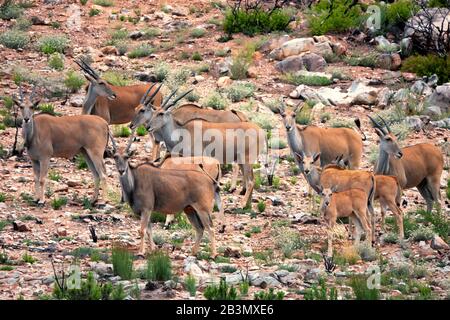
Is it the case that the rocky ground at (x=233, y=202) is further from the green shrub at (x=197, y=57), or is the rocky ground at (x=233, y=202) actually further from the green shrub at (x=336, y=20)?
the green shrub at (x=336, y=20)

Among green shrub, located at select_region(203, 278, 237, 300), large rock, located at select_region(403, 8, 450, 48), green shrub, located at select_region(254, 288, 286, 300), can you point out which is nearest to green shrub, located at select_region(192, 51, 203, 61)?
large rock, located at select_region(403, 8, 450, 48)

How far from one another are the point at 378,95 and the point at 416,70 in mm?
2040

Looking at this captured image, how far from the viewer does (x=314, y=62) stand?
2583 cm

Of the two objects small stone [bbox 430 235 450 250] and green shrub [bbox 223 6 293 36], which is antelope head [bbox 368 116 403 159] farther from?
green shrub [bbox 223 6 293 36]

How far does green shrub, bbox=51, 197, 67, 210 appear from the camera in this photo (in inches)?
644

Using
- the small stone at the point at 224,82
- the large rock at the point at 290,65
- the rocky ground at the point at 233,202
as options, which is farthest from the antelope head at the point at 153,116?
the large rock at the point at 290,65

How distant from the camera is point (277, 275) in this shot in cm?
1324

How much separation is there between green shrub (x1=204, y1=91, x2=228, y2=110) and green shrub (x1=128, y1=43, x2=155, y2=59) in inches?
169

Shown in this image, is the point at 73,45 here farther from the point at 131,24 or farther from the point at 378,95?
the point at 378,95

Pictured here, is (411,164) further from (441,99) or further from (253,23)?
(253,23)

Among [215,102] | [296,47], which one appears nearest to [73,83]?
[215,102]

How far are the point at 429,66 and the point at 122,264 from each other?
1406 cm

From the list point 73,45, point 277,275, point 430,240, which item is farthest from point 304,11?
point 277,275

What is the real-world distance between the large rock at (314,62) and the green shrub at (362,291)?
13.6 meters
